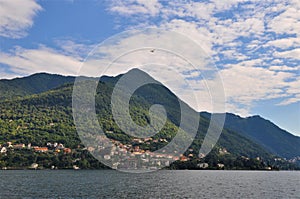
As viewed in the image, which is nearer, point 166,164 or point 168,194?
point 168,194

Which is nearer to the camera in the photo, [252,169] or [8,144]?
[8,144]

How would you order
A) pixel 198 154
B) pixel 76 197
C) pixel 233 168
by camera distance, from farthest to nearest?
pixel 198 154, pixel 233 168, pixel 76 197

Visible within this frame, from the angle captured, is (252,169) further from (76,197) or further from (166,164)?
(76,197)

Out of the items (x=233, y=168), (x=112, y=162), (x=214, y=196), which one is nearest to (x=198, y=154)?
(x=233, y=168)

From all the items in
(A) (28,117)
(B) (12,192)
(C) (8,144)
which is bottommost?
(B) (12,192)

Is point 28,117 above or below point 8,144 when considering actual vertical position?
above

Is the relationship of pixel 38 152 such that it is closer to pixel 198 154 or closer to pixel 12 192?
pixel 198 154

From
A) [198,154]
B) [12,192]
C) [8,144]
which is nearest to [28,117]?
[8,144]

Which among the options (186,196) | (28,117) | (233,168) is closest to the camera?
(186,196)

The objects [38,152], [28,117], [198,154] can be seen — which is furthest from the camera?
[28,117]
